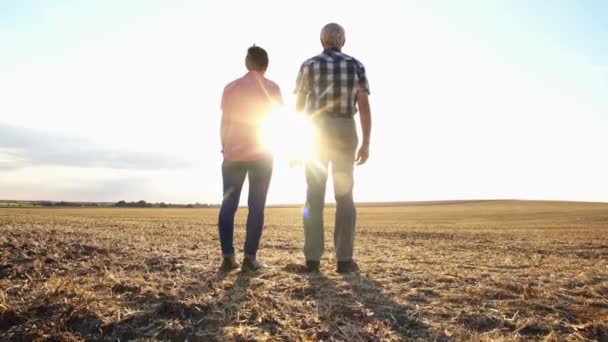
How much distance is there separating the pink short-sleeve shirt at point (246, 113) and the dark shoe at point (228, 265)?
3.92ft

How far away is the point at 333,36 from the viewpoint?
589cm

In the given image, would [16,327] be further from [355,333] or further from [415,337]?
[415,337]

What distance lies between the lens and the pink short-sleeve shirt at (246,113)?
5.84 m

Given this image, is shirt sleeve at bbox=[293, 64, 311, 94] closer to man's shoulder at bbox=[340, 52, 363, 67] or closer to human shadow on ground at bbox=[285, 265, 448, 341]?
man's shoulder at bbox=[340, 52, 363, 67]

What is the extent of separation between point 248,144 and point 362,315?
9.39ft

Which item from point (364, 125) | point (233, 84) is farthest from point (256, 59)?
point (364, 125)

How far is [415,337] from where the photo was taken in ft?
10.7

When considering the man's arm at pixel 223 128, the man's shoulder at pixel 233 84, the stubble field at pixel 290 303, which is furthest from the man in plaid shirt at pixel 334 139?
the man's arm at pixel 223 128

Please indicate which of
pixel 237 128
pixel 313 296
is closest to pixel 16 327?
pixel 313 296

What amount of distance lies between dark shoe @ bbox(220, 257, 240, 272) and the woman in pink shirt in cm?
9

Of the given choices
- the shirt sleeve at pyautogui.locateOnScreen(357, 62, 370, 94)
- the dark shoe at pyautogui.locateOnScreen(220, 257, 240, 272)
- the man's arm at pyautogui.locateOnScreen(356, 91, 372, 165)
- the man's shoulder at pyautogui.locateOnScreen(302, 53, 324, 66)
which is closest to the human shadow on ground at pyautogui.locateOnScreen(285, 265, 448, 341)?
the dark shoe at pyautogui.locateOnScreen(220, 257, 240, 272)

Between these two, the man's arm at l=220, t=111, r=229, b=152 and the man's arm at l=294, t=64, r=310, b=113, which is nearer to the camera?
the man's arm at l=294, t=64, r=310, b=113

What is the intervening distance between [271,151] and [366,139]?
1.17 meters

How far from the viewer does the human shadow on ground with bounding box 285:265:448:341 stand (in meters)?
3.26
